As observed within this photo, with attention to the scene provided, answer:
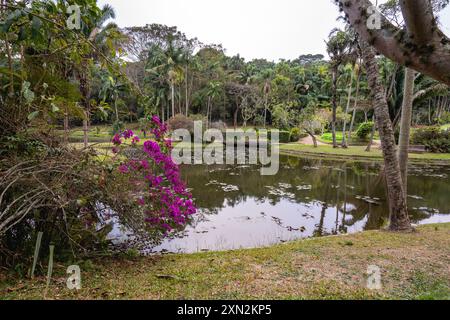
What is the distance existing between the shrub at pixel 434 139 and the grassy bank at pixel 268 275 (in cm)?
2268

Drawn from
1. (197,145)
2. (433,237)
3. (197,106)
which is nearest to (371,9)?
(433,237)

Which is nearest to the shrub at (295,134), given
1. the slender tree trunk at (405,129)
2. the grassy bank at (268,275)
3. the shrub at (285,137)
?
the shrub at (285,137)

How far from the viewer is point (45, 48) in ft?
13.8

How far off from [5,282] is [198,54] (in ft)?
139

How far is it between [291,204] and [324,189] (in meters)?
3.26

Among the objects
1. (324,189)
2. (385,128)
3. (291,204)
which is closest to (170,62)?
(324,189)

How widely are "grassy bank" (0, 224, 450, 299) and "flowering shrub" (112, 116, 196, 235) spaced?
0.72m

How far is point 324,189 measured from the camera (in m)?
12.8

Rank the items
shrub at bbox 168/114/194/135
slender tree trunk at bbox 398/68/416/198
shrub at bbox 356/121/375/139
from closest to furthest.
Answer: slender tree trunk at bbox 398/68/416/198 < shrub at bbox 168/114/194/135 < shrub at bbox 356/121/375/139

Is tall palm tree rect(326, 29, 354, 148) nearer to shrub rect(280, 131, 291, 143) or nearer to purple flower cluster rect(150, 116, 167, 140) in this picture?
shrub rect(280, 131, 291, 143)

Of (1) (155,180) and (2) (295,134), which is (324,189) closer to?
(1) (155,180)

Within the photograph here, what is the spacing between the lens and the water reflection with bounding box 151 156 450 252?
23.9ft

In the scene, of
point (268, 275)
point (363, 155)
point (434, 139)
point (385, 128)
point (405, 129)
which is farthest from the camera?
point (434, 139)

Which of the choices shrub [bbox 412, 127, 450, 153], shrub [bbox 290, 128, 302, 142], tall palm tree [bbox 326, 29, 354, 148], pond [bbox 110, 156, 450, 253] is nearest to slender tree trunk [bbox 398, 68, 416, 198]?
pond [bbox 110, 156, 450, 253]
